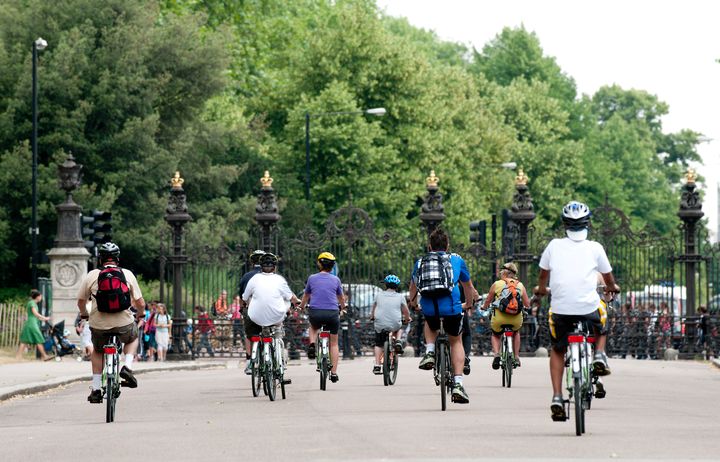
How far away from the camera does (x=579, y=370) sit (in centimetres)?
1306

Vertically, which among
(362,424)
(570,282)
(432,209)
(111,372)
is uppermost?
(432,209)

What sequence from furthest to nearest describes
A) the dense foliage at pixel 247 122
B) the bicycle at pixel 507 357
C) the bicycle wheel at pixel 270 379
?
the dense foliage at pixel 247 122 → the bicycle at pixel 507 357 → the bicycle wheel at pixel 270 379

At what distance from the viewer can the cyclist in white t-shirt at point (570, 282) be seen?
527 inches

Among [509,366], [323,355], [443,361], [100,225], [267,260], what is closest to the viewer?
[443,361]

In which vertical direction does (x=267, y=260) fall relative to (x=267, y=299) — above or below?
above

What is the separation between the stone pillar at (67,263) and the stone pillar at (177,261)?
210 cm

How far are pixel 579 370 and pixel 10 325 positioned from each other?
24.1 m

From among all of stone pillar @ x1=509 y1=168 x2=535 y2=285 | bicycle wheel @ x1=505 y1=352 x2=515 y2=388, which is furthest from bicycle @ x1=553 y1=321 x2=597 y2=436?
stone pillar @ x1=509 y1=168 x2=535 y2=285

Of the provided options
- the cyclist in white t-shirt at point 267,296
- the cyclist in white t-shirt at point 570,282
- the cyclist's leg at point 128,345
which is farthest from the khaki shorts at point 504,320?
the cyclist in white t-shirt at point 570,282

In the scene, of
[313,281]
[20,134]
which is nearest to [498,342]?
[313,281]

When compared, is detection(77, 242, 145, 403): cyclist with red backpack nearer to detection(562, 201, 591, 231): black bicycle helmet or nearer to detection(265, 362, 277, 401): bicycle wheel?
detection(265, 362, 277, 401): bicycle wheel

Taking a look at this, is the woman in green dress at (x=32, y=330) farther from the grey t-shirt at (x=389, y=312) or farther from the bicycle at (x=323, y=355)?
the bicycle at (x=323, y=355)

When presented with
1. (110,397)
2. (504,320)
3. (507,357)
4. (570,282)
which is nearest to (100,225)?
(504,320)

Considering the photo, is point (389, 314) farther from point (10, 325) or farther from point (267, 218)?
point (10, 325)
